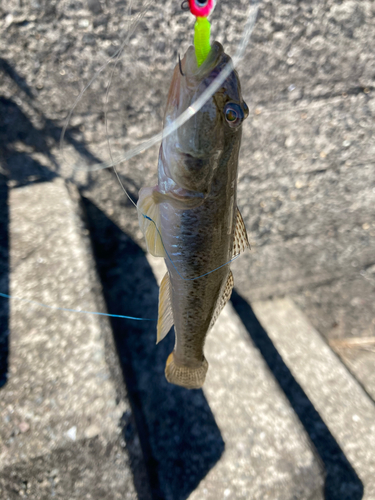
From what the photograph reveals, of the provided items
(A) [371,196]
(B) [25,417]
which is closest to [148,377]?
(B) [25,417]

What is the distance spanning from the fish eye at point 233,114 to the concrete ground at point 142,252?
1.09m

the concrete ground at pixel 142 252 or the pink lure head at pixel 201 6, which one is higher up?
the pink lure head at pixel 201 6

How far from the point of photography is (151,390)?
1.82m

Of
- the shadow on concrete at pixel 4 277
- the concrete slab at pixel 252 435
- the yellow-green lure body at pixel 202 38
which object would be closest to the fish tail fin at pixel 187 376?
the concrete slab at pixel 252 435

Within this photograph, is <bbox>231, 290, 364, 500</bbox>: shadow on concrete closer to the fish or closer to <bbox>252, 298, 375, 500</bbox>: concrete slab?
<bbox>252, 298, 375, 500</bbox>: concrete slab

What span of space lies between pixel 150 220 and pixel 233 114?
0.37m

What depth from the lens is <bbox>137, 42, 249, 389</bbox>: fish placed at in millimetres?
745

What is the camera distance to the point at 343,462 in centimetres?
195

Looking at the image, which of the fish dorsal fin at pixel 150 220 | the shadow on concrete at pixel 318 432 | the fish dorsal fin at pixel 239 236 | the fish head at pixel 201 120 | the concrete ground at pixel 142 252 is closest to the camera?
the fish head at pixel 201 120

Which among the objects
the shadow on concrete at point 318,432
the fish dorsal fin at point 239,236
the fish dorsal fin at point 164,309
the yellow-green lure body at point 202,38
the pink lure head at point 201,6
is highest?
the pink lure head at point 201,6

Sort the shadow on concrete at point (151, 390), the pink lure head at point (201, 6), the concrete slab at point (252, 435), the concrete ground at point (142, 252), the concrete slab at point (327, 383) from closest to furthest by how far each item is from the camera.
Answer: the pink lure head at point (201, 6) → the concrete ground at point (142, 252) → the concrete slab at point (252, 435) → the shadow on concrete at point (151, 390) → the concrete slab at point (327, 383)

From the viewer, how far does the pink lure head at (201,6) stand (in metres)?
0.60

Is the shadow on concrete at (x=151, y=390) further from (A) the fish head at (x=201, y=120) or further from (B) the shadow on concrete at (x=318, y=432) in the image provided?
(A) the fish head at (x=201, y=120)

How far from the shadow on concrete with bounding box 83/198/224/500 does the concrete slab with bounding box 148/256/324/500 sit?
0.23 feet
